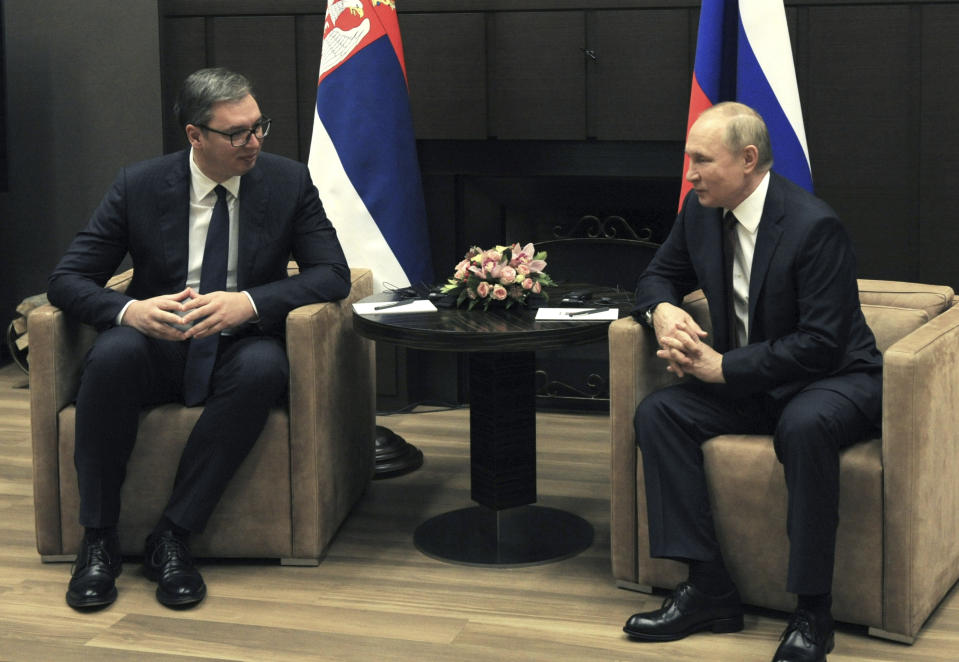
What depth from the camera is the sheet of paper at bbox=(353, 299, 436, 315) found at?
3264 mm

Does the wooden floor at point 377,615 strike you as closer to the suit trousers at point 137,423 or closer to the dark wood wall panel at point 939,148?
the suit trousers at point 137,423

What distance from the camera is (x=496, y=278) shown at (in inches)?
128

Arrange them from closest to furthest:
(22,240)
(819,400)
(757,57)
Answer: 1. (819,400)
2. (757,57)
3. (22,240)

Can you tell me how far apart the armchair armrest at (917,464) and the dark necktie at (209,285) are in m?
1.54

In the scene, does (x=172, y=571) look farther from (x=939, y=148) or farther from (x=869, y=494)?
(x=939, y=148)

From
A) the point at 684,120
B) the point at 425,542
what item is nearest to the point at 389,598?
the point at 425,542

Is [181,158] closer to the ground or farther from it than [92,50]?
closer to the ground

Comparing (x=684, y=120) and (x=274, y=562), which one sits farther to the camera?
(x=684, y=120)

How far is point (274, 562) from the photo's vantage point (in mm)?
3246

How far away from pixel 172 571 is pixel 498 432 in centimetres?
84

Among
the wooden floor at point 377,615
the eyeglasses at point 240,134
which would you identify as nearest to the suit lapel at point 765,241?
the wooden floor at point 377,615

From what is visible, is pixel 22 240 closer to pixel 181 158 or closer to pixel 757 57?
pixel 181 158

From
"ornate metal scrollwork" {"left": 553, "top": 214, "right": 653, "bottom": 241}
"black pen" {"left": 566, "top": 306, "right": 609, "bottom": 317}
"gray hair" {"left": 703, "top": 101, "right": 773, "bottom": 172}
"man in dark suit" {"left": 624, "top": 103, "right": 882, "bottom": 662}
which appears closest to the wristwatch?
"man in dark suit" {"left": 624, "top": 103, "right": 882, "bottom": 662}

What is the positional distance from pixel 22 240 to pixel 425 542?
2781mm
